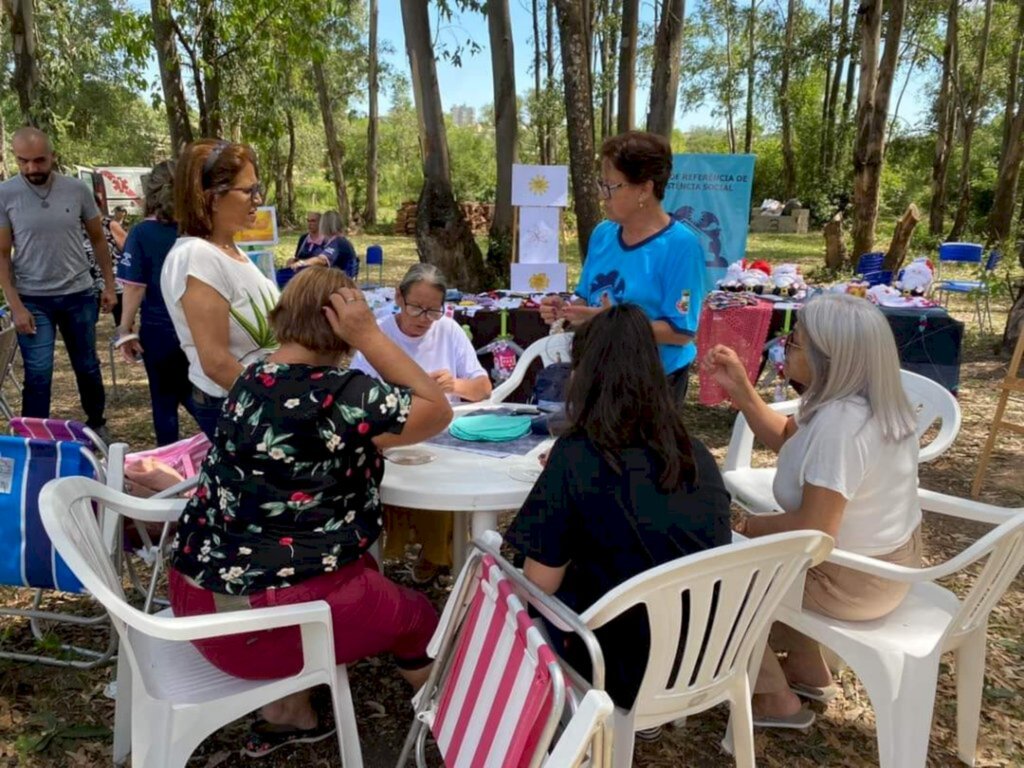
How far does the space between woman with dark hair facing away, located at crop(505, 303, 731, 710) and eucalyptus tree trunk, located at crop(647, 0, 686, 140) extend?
7614mm

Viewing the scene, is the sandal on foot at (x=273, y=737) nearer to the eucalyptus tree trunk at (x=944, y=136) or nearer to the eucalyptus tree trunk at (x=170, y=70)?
the eucalyptus tree trunk at (x=170, y=70)

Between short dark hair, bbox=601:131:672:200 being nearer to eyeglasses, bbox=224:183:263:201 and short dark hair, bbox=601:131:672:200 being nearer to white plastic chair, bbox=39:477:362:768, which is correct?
eyeglasses, bbox=224:183:263:201

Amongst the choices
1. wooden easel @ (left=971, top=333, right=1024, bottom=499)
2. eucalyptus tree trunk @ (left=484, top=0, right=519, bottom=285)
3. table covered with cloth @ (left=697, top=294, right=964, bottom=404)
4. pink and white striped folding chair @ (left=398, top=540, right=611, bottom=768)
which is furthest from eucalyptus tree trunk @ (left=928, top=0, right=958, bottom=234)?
pink and white striped folding chair @ (left=398, top=540, right=611, bottom=768)

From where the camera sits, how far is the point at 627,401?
148cm

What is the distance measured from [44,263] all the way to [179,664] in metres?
3.11

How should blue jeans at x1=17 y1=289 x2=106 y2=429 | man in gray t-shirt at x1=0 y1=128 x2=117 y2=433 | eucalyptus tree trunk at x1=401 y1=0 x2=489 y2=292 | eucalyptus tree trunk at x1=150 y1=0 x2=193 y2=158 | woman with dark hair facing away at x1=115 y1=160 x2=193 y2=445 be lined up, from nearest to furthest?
woman with dark hair facing away at x1=115 y1=160 x2=193 y2=445 → man in gray t-shirt at x1=0 y1=128 x2=117 y2=433 → blue jeans at x1=17 y1=289 x2=106 y2=429 → eucalyptus tree trunk at x1=150 y1=0 x2=193 y2=158 → eucalyptus tree trunk at x1=401 y1=0 x2=489 y2=292

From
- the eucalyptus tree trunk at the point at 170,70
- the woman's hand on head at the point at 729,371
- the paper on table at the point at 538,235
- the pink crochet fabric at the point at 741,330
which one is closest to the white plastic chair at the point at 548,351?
the woman's hand on head at the point at 729,371

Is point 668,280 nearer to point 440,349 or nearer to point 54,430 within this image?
point 440,349

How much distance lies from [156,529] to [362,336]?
1.27 meters

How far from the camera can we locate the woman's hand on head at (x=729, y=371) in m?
2.15

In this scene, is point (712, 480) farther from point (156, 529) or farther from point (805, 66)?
point (805, 66)

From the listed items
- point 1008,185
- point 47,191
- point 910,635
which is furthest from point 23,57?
point 1008,185

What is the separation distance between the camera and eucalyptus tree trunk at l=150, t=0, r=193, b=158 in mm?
7270

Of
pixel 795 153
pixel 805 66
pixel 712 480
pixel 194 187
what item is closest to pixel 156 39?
pixel 194 187
